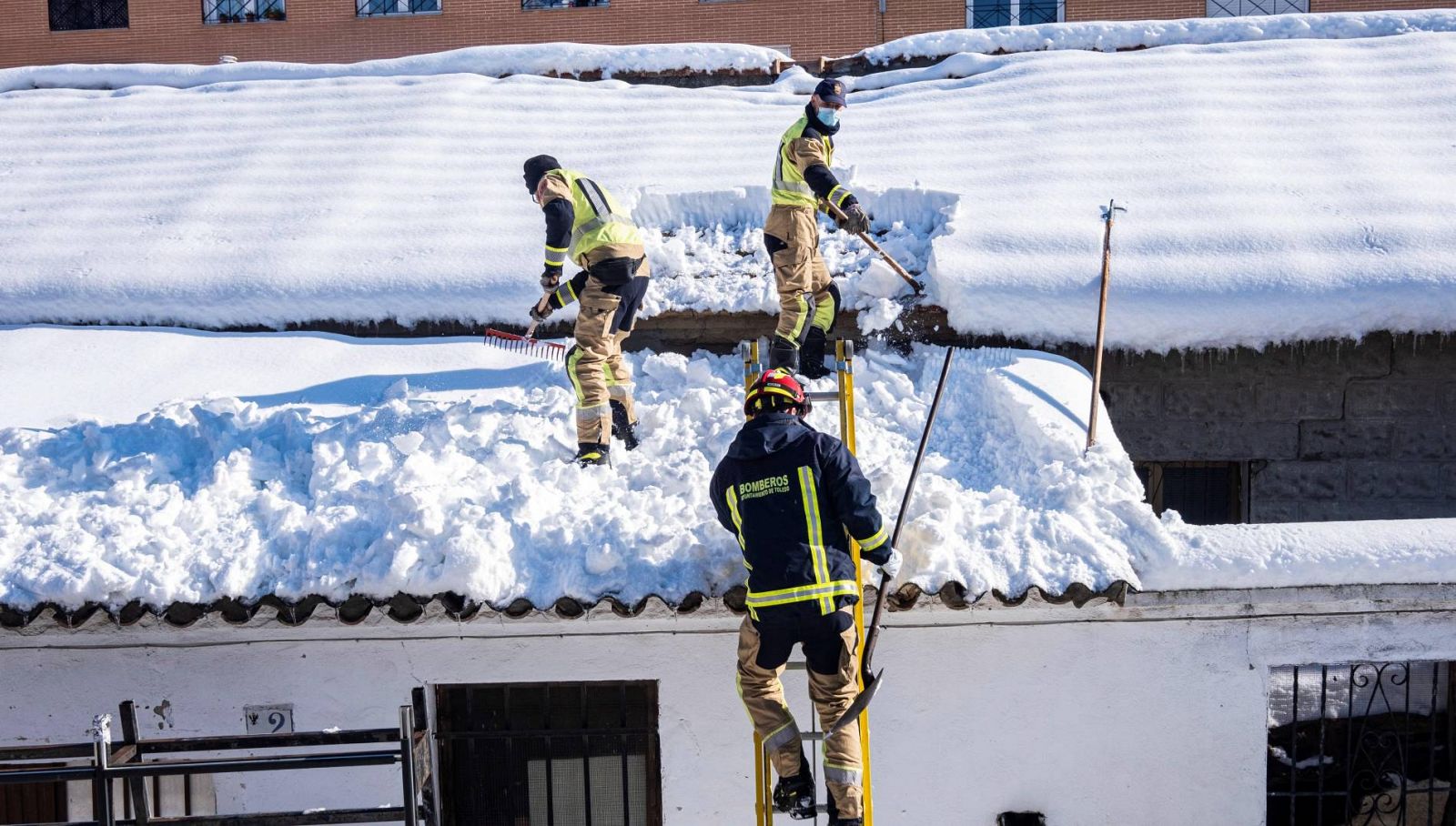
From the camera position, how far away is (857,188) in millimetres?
8578

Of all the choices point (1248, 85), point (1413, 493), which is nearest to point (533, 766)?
point (1413, 493)

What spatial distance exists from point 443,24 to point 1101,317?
34.7 ft

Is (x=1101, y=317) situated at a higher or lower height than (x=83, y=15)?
lower

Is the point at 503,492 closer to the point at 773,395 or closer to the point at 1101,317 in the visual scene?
the point at 773,395

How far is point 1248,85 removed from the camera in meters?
9.91

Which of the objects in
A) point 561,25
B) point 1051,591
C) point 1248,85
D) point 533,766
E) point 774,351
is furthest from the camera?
point 561,25

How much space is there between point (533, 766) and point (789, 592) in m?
2.39

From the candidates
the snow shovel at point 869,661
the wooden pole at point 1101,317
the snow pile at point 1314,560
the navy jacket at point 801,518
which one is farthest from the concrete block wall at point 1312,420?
the navy jacket at point 801,518

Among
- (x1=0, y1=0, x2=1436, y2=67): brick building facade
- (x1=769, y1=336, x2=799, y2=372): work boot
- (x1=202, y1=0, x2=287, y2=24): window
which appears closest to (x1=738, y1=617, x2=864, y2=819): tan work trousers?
(x1=769, y1=336, x2=799, y2=372): work boot

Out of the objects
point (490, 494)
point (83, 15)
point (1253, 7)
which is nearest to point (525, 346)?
point (490, 494)

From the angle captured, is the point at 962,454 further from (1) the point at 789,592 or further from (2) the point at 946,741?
(1) the point at 789,592

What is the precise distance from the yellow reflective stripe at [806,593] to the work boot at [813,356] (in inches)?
102

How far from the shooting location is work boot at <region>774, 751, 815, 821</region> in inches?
201

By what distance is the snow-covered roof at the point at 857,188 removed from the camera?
25.1 feet
